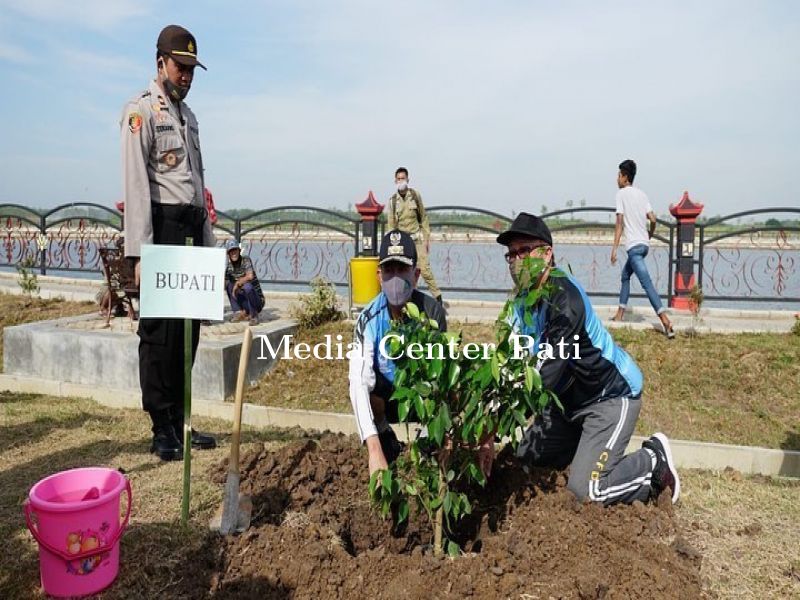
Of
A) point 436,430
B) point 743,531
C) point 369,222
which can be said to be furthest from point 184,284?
point 369,222

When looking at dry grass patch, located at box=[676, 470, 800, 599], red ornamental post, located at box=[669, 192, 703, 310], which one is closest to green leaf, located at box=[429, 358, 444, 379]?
dry grass patch, located at box=[676, 470, 800, 599]

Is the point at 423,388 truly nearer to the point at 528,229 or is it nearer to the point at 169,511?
the point at 528,229

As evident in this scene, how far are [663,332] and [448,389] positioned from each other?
18.5 feet

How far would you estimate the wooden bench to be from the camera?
7211 mm

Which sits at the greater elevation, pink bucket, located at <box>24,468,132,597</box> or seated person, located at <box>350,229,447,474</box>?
seated person, located at <box>350,229,447,474</box>

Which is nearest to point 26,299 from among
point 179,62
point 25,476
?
point 25,476

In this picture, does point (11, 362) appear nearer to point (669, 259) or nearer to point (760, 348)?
point (760, 348)

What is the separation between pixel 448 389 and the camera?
263 cm

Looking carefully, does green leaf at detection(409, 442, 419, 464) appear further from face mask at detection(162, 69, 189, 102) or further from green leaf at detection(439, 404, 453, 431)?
face mask at detection(162, 69, 189, 102)

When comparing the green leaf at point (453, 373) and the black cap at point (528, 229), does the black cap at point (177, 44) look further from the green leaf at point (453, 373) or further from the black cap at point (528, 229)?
the green leaf at point (453, 373)

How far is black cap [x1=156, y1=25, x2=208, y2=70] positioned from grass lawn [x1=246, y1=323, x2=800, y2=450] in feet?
11.4

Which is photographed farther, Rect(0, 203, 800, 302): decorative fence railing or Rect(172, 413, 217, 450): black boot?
Rect(0, 203, 800, 302): decorative fence railing

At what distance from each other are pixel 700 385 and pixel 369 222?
599 cm

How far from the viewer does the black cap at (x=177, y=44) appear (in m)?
3.64
